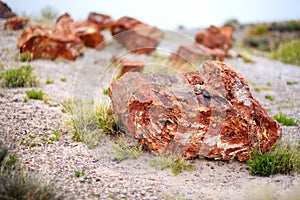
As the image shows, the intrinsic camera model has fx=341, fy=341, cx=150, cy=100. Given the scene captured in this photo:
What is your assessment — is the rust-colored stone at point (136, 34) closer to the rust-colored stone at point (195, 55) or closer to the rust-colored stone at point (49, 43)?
the rust-colored stone at point (195, 55)

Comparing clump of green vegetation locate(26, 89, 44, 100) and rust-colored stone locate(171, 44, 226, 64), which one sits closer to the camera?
clump of green vegetation locate(26, 89, 44, 100)

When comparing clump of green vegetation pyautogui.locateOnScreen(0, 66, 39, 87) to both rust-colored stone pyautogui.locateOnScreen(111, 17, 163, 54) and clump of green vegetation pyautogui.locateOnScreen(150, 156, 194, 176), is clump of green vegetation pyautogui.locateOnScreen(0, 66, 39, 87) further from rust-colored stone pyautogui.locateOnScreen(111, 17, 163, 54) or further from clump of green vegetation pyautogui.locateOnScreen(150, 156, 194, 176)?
rust-colored stone pyautogui.locateOnScreen(111, 17, 163, 54)

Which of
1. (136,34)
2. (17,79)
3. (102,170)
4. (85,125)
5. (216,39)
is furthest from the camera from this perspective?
(216,39)

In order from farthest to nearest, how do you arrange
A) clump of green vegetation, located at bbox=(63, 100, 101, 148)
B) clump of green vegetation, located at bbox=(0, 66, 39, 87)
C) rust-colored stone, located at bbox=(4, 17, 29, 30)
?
rust-colored stone, located at bbox=(4, 17, 29, 30) < clump of green vegetation, located at bbox=(0, 66, 39, 87) < clump of green vegetation, located at bbox=(63, 100, 101, 148)

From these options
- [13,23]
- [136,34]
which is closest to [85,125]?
[136,34]

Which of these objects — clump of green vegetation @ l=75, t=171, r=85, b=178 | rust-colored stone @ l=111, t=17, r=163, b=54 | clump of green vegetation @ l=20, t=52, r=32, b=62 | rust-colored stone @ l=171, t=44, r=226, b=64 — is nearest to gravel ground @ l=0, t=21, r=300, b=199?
clump of green vegetation @ l=75, t=171, r=85, b=178

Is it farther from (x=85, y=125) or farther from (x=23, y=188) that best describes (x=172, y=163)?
(x=23, y=188)
